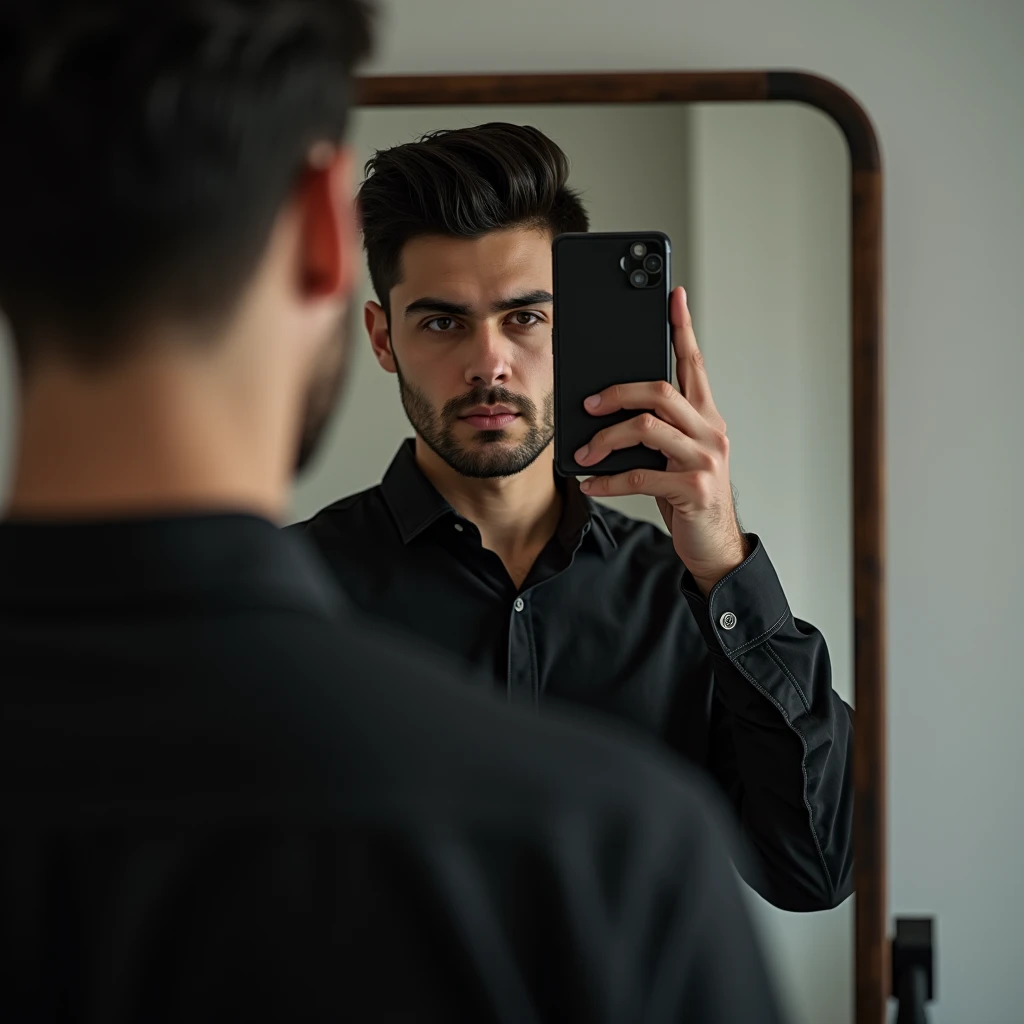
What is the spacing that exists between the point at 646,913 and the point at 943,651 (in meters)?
0.86

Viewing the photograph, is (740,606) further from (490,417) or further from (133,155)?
(133,155)

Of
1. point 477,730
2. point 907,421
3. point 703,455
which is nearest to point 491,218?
point 703,455

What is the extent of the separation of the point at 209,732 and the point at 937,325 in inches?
37.7

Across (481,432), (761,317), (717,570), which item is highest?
(761,317)

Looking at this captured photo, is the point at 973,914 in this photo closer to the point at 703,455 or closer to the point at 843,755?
the point at 843,755

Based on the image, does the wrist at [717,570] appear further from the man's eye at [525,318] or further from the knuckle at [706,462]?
the man's eye at [525,318]

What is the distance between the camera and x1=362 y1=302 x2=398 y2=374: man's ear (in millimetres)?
1082

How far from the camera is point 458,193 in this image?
1005mm

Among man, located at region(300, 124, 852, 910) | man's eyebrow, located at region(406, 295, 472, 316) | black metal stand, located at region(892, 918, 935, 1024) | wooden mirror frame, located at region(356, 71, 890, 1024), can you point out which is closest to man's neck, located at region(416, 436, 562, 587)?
man, located at region(300, 124, 852, 910)

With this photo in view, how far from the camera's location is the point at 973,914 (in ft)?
3.92

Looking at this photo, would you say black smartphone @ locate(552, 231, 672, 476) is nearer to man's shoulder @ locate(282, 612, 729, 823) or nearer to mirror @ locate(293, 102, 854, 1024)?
mirror @ locate(293, 102, 854, 1024)

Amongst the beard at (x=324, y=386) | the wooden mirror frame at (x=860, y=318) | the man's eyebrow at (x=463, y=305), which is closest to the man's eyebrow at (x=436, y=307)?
the man's eyebrow at (x=463, y=305)

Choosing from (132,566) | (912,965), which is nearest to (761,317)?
(912,965)

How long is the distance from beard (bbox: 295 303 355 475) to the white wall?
2.50 ft
